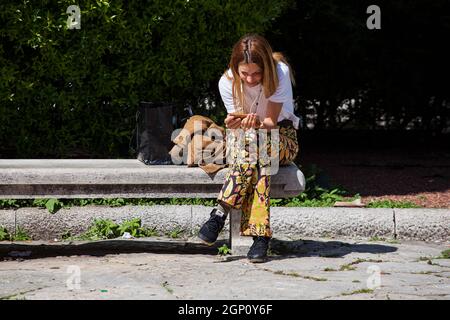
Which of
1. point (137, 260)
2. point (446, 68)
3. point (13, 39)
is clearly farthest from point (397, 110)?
point (137, 260)

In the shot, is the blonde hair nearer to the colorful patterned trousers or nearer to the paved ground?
the colorful patterned trousers

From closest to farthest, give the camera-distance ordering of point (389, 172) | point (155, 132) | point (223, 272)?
point (223, 272), point (155, 132), point (389, 172)

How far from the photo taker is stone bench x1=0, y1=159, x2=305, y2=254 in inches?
231

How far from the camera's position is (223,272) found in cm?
534

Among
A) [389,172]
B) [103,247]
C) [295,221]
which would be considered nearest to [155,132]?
[103,247]

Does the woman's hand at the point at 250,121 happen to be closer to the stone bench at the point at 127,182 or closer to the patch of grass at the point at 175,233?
the stone bench at the point at 127,182

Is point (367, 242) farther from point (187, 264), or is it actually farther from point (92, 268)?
point (92, 268)

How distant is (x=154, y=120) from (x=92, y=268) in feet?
4.33

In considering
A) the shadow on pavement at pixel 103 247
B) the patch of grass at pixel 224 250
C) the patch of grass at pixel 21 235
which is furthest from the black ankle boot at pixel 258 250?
the patch of grass at pixel 21 235

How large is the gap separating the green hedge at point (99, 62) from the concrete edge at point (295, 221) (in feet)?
3.45

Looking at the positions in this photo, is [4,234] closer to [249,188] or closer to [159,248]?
[159,248]

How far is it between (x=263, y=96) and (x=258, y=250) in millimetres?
977

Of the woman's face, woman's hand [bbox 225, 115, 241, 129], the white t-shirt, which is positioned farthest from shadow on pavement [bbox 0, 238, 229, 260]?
the woman's face

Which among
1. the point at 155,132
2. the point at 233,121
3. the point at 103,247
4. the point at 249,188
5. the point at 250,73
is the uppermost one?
the point at 250,73
